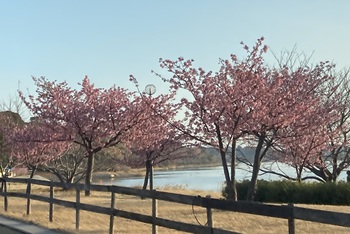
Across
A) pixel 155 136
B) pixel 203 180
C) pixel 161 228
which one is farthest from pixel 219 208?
pixel 203 180

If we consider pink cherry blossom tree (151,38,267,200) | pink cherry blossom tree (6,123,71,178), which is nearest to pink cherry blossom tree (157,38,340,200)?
pink cherry blossom tree (151,38,267,200)

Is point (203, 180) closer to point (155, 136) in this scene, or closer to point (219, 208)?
point (155, 136)

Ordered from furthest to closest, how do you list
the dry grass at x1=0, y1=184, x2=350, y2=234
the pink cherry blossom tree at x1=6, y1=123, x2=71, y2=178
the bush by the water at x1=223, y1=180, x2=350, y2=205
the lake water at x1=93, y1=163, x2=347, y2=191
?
the lake water at x1=93, y1=163, x2=347, y2=191, the pink cherry blossom tree at x1=6, y1=123, x2=71, y2=178, the bush by the water at x1=223, y1=180, x2=350, y2=205, the dry grass at x1=0, y1=184, x2=350, y2=234

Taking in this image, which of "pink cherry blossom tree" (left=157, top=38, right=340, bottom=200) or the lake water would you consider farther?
the lake water

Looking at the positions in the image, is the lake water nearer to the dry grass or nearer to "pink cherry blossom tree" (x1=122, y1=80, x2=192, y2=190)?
"pink cherry blossom tree" (x1=122, y1=80, x2=192, y2=190)

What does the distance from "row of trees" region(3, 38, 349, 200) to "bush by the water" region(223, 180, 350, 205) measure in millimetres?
1546

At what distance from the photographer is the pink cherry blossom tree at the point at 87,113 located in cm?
2095

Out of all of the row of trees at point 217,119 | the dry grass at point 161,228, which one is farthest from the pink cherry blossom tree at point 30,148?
the dry grass at point 161,228

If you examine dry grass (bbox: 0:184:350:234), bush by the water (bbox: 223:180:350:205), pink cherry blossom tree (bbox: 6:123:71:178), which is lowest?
dry grass (bbox: 0:184:350:234)

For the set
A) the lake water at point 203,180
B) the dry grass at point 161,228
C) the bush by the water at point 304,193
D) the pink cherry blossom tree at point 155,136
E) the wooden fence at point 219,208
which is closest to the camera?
the wooden fence at point 219,208

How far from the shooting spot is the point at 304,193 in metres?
19.9

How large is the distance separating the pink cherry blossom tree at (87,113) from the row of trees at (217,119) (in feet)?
0.14

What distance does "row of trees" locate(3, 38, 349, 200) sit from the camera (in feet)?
52.6

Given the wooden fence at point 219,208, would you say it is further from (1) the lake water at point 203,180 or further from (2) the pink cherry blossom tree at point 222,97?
(1) the lake water at point 203,180
